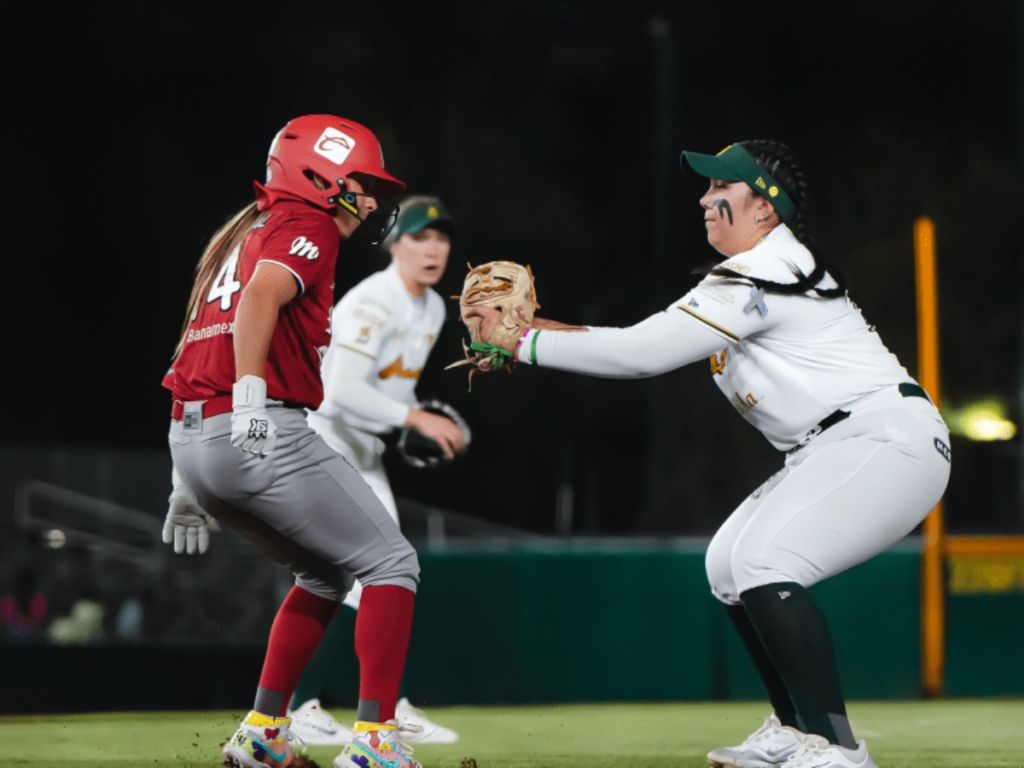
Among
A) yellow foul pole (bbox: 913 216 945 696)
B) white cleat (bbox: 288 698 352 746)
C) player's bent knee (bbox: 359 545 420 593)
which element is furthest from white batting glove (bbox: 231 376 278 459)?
yellow foul pole (bbox: 913 216 945 696)

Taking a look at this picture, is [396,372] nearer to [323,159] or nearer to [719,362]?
[323,159]

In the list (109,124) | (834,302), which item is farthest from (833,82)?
(834,302)

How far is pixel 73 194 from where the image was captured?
1546 centimetres

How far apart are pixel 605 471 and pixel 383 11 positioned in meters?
6.68

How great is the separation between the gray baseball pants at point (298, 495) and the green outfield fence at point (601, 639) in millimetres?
3687

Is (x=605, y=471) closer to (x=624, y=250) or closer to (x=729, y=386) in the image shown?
(x=624, y=250)

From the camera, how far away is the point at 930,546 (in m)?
7.85

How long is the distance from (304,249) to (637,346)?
98cm

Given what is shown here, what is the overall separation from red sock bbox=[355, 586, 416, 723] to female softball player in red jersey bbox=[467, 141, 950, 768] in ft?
2.68

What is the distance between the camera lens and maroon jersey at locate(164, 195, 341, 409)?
11.5 feet

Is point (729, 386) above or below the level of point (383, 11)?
below

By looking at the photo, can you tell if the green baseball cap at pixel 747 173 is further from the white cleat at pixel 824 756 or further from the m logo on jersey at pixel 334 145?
the white cleat at pixel 824 756

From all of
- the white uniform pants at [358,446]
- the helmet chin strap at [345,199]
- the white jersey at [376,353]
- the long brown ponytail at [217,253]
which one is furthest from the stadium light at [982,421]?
the long brown ponytail at [217,253]

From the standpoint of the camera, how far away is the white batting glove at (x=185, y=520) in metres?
3.87
